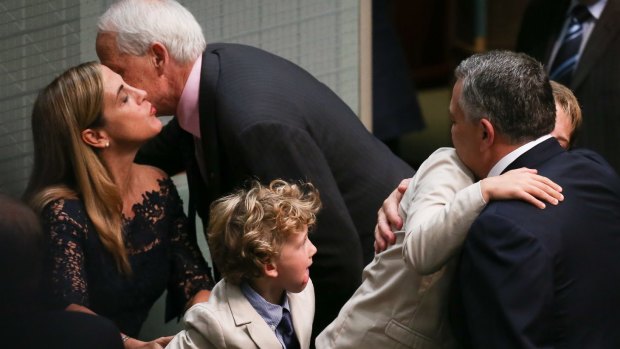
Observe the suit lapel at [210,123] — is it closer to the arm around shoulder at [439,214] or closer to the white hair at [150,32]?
the white hair at [150,32]

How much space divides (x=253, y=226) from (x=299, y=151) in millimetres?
547

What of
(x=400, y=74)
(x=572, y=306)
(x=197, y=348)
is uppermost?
(x=572, y=306)

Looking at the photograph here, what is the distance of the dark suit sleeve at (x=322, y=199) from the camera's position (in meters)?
4.70

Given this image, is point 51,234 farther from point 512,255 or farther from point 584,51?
point 584,51

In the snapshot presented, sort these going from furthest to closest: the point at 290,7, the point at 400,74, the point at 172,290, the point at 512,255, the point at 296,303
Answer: the point at 400,74, the point at 290,7, the point at 172,290, the point at 296,303, the point at 512,255

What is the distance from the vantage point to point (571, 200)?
3.88 meters

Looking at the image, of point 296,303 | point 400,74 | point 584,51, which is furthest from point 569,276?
point 400,74

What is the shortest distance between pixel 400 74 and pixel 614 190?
8.82ft

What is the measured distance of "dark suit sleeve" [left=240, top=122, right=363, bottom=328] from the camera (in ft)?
15.4

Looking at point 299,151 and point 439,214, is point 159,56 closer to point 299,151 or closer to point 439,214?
point 299,151

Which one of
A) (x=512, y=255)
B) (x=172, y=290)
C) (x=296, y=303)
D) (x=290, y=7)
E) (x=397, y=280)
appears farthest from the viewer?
(x=290, y=7)

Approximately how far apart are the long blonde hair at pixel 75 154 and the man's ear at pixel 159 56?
1.12 feet

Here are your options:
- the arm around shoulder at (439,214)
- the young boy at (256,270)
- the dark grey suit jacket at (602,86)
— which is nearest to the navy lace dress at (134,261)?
the young boy at (256,270)

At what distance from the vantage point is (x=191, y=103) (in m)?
4.98
